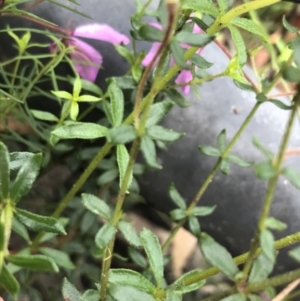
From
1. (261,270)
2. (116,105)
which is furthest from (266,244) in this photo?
(116,105)

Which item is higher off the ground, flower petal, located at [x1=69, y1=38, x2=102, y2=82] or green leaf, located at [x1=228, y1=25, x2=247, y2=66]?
green leaf, located at [x1=228, y1=25, x2=247, y2=66]

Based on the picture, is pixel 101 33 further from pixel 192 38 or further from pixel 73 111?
pixel 192 38

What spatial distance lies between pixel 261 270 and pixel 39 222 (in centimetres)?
16

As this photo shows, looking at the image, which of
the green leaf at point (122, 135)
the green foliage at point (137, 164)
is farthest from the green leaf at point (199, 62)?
the green leaf at point (122, 135)

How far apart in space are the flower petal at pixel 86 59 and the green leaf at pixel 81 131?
0.21 meters

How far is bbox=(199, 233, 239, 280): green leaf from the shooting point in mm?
320

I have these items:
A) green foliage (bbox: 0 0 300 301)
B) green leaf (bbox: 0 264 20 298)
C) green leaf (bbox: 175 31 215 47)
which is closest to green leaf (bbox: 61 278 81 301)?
green foliage (bbox: 0 0 300 301)

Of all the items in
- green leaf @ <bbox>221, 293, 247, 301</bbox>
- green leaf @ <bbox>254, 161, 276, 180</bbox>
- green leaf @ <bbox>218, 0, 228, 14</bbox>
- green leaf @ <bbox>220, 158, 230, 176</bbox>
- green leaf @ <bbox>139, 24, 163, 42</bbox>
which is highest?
green leaf @ <bbox>218, 0, 228, 14</bbox>

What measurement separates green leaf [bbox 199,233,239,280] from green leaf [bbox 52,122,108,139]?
12cm

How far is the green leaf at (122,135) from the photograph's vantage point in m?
0.26

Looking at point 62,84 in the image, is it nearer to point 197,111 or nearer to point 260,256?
point 197,111

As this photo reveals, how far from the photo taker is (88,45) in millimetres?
536

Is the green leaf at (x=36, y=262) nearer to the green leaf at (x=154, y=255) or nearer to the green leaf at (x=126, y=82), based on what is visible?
the green leaf at (x=154, y=255)

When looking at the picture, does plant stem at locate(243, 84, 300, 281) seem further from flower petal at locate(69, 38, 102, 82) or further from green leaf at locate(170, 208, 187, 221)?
flower petal at locate(69, 38, 102, 82)
